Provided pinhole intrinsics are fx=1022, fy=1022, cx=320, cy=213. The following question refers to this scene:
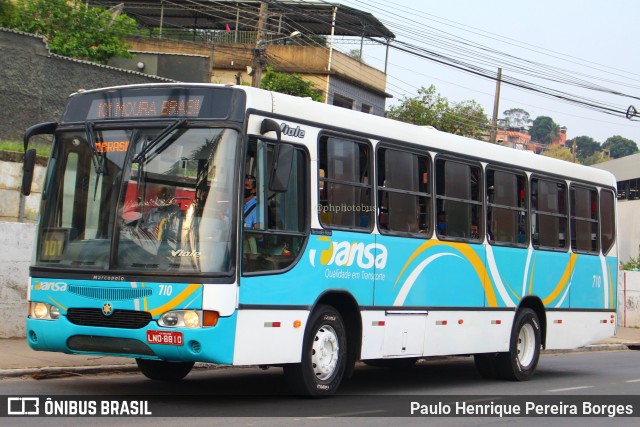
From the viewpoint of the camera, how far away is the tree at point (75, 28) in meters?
36.7

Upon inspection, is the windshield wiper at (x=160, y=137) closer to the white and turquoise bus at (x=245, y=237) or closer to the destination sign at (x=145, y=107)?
the white and turquoise bus at (x=245, y=237)

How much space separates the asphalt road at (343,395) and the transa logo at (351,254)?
1581 mm

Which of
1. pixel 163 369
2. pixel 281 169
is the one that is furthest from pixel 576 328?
pixel 281 169

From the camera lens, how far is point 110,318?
10289 millimetres

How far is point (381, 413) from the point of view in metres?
10.9

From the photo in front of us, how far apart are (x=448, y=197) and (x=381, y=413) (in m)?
4.04

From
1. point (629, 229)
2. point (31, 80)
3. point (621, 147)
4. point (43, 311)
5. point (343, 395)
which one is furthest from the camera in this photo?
point (621, 147)

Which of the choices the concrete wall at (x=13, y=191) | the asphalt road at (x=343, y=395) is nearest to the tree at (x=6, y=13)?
the concrete wall at (x=13, y=191)

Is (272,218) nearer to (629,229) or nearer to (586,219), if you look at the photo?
(586,219)

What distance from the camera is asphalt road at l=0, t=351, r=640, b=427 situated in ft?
33.0

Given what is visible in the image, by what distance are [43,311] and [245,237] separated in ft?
7.63

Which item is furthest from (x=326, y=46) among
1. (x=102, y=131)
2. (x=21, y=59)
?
(x=102, y=131)

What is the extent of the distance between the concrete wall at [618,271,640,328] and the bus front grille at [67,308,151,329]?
24.7 metres

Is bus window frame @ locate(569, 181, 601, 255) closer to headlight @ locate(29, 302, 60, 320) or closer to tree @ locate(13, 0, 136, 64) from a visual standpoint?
headlight @ locate(29, 302, 60, 320)
